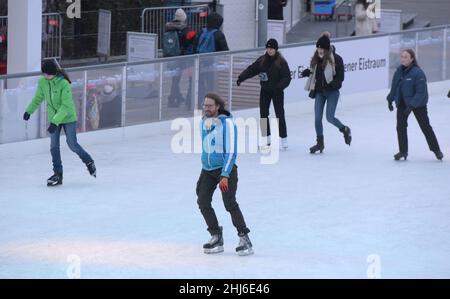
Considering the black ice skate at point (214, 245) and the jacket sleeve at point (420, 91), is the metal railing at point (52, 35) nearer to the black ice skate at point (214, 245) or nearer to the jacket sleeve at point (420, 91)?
the jacket sleeve at point (420, 91)

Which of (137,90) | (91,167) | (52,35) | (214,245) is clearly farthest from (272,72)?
(52,35)

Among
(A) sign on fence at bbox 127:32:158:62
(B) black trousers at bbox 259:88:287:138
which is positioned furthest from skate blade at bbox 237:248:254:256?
(A) sign on fence at bbox 127:32:158:62

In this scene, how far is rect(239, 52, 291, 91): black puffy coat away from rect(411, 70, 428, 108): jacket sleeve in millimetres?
1888

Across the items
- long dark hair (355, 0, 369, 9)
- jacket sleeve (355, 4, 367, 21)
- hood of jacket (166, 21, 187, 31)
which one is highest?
long dark hair (355, 0, 369, 9)

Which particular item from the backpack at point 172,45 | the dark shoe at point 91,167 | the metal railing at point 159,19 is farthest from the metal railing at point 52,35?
the dark shoe at point 91,167

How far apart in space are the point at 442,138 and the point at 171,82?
4.30 meters

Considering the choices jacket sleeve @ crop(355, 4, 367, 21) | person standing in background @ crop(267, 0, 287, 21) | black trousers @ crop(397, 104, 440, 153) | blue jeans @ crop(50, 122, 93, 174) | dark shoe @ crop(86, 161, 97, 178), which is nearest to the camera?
blue jeans @ crop(50, 122, 93, 174)

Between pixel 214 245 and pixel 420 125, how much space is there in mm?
6168

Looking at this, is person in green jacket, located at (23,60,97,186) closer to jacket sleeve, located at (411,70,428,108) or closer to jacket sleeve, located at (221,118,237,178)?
jacket sleeve, located at (221,118,237,178)

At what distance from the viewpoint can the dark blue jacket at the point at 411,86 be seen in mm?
17083

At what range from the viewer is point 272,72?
18.1 m

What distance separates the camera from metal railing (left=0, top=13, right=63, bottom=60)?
81.6 feet
